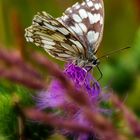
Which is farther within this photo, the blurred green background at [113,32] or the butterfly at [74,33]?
the blurred green background at [113,32]

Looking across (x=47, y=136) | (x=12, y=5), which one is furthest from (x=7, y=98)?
(x=12, y=5)

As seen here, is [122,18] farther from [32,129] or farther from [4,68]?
[4,68]

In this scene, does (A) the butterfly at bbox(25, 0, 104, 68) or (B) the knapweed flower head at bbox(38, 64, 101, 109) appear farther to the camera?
(A) the butterfly at bbox(25, 0, 104, 68)

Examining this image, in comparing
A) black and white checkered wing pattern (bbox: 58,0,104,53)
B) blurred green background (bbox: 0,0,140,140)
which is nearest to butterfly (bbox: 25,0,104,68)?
black and white checkered wing pattern (bbox: 58,0,104,53)

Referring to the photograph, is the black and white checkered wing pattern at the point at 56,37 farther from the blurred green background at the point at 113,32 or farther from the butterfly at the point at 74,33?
the blurred green background at the point at 113,32

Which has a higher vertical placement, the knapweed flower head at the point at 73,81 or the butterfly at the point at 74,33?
the butterfly at the point at 74,33

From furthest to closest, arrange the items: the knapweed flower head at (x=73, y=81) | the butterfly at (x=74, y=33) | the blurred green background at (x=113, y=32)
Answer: the blurred green background at (x=113, y=32) → the butterfly at (x=74, y=33) → the knapweed flower head at (x=73, y=81)

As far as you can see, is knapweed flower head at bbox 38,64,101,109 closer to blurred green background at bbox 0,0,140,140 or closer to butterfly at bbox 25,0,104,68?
butterfly at bbox 25,0,104,68

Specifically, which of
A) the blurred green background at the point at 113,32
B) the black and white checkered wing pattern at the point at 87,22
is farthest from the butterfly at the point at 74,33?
the blurred green background at the point at 113,32

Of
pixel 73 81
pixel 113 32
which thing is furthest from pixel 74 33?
pixel 113 32
